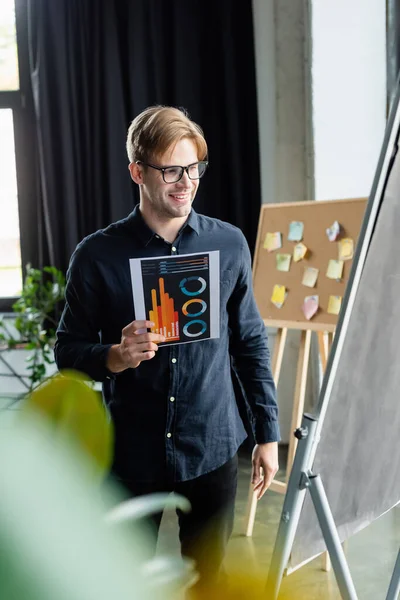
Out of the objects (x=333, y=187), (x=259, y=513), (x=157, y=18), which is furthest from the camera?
(x=157, y=18)

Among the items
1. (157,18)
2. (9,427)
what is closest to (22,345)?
(157,18)

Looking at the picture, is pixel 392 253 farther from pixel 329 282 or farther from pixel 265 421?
pixel 329 282

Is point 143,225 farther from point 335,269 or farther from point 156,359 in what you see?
point 335,269

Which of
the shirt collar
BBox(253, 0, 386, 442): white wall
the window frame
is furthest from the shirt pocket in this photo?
the window frame

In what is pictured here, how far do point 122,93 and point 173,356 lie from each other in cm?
247

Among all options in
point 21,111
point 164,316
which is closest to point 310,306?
point 164,316

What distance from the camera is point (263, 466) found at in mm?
1643

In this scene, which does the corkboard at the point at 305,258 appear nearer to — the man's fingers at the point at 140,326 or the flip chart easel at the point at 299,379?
the flip chart easel at the point at 299,379

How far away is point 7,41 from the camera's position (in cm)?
395

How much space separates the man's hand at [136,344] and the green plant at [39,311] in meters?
2.12

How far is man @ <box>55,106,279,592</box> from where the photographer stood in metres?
1.52

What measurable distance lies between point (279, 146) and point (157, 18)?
35.3 inches

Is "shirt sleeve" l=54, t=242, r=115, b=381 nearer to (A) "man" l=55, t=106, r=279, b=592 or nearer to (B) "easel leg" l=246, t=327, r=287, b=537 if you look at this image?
(A) "man" l=55, t=106, r=279, b=592

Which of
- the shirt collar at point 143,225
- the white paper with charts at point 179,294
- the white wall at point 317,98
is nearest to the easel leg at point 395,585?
the white paper with charts at point 179,294
